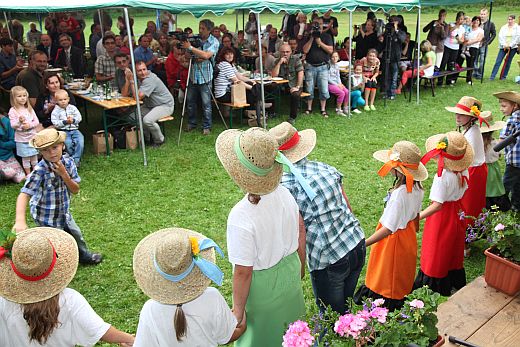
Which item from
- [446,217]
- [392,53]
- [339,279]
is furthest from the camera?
[392,53]

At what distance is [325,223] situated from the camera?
2.80 m

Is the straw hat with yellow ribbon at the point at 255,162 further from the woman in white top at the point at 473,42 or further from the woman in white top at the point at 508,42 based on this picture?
the woman in white top at the point at 508,42

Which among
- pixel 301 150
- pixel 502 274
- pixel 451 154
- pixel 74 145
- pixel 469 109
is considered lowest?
pixel 74 145

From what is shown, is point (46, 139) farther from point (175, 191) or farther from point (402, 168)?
point (402, 168)

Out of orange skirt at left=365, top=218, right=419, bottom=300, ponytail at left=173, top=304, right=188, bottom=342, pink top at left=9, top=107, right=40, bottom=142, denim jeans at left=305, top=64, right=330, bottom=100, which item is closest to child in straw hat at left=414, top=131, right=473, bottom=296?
orange skirt at left=365, top=218, right=419, bottom=300

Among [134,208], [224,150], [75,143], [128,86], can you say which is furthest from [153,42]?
[224,150]

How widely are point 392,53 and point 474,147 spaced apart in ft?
23.9

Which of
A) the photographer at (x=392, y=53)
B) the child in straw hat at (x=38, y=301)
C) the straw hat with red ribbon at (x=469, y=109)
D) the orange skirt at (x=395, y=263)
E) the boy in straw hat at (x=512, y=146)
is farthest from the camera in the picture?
the photographer at (x=392, y=53)

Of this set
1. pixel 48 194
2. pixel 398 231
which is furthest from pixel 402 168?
pixel 48 194

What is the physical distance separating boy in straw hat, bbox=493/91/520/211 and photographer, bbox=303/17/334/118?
5.19 metres

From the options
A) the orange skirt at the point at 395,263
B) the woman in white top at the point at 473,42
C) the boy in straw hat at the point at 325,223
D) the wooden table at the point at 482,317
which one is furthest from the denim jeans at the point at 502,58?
the boy in straw hat at the point at 325,223

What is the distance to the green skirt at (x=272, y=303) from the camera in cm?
256

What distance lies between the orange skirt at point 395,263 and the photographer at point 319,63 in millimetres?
6515

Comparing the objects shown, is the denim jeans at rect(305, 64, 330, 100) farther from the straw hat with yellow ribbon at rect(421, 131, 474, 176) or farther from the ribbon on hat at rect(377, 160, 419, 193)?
the ribbon on hat at rect(377, 160, 419, 193)
